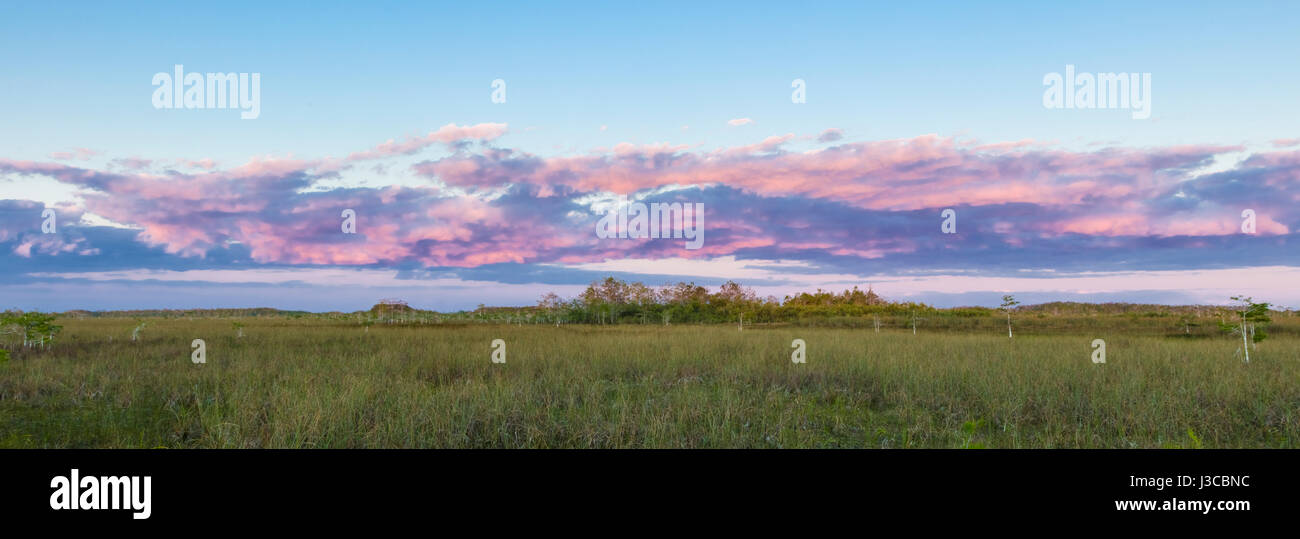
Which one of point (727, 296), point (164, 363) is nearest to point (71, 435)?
point (164, 363)

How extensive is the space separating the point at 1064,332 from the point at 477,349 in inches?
1207

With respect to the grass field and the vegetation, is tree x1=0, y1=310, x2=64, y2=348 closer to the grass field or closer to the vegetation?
the vegetation

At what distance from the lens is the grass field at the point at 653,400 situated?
26.1ft

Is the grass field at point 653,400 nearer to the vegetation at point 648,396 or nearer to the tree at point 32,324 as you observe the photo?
the vegetation at point 648,396

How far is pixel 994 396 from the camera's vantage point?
1066 cm

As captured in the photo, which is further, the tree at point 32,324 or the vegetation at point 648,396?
the tree at point 32,324

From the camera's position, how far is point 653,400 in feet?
32.2

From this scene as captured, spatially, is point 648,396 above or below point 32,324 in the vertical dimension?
below

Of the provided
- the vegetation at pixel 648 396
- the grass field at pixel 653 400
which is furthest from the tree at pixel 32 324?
the grass field at pixel 653 400

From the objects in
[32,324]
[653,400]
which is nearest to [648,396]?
[653,400]

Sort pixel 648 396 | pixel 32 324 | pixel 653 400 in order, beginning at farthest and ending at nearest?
1. pixel 32 324
2. pixel 648 396
3. pixel 653 400

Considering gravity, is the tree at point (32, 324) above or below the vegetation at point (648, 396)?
above

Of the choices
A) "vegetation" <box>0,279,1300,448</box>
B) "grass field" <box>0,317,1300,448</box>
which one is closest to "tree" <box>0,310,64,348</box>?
"vegetation" <box>0,279,1300,448</box>

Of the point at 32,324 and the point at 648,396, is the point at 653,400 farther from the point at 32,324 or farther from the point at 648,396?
the point at 32,324
